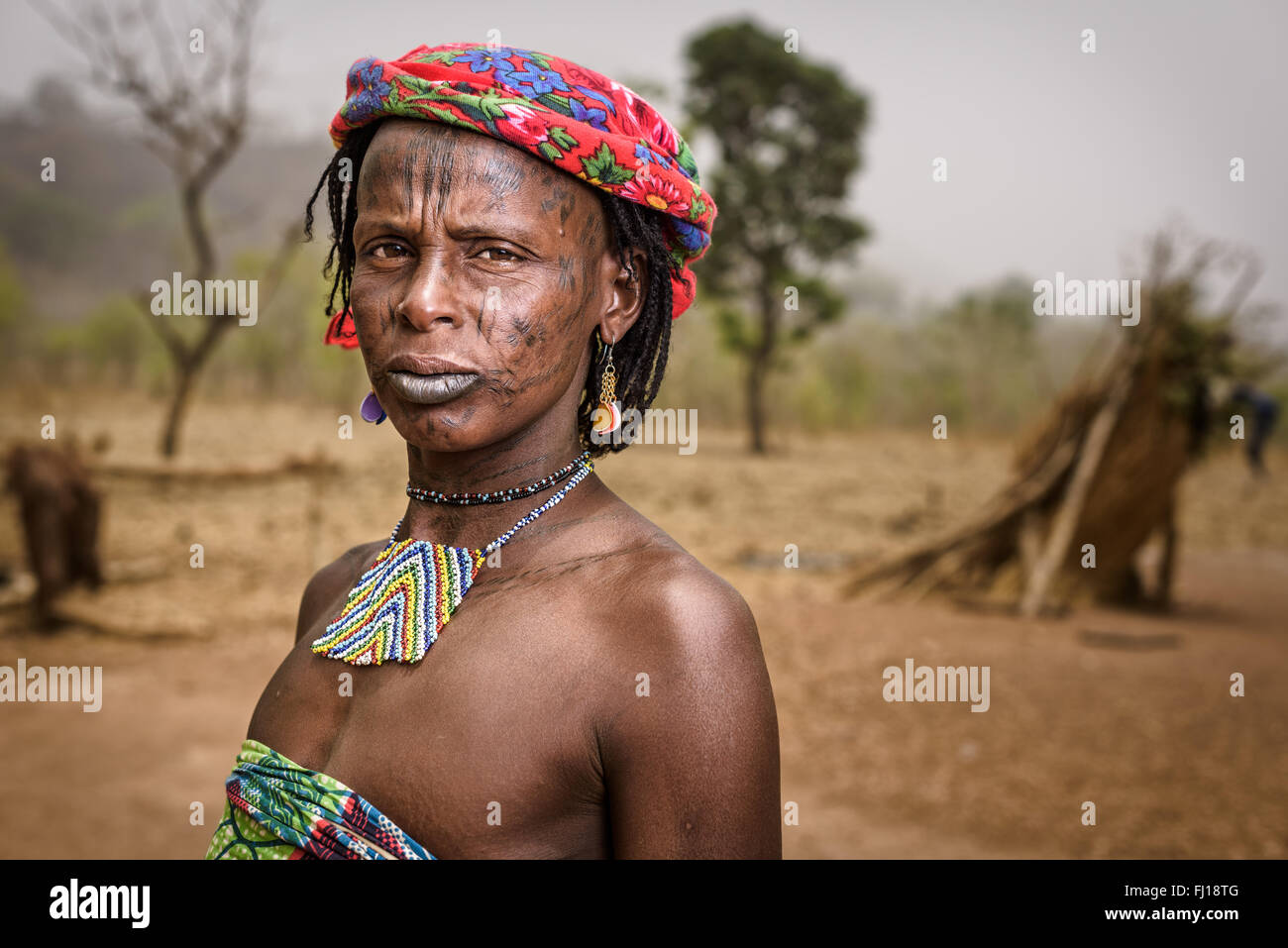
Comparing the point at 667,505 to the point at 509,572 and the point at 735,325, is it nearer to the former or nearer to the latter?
the point at 735,325

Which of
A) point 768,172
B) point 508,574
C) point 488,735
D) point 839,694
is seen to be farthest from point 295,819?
point 768,172

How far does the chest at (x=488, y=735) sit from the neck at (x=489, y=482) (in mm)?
105

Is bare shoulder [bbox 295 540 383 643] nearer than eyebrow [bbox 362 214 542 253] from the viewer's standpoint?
No

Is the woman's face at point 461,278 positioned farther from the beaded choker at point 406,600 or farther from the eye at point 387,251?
the beaded choker at point 406,600

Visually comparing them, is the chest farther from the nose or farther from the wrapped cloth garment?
the nose

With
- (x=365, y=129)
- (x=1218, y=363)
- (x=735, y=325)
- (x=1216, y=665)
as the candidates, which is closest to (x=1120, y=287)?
(x=1218, y=363)

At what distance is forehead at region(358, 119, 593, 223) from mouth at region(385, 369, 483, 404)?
22 cm

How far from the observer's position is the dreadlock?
1.56m

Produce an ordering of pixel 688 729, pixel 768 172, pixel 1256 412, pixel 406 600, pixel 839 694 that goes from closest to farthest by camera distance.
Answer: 1. pixel 688 729
2. pixel 406 600
3. pixel 839 694
4. pixel 1256 412
5. pixel 768 172

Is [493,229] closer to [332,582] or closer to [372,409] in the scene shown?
[372,409]

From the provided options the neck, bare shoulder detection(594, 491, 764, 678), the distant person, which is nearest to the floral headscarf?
the neck

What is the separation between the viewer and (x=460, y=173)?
54.2 inches

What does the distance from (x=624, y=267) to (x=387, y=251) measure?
345 millimetres

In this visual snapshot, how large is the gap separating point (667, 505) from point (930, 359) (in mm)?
32227
